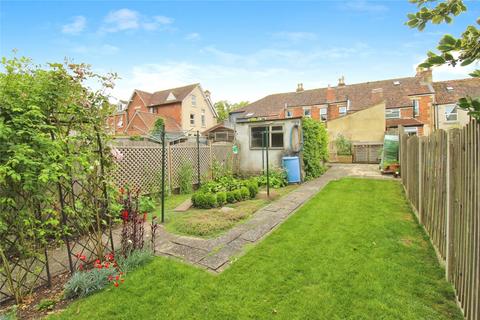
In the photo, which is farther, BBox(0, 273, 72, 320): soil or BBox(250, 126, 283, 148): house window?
BBox(250, 126, 283, 148): house window

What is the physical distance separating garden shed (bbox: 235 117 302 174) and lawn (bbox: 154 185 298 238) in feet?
11.3

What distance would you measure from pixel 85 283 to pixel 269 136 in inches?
348

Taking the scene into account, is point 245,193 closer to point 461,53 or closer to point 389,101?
point 461,53

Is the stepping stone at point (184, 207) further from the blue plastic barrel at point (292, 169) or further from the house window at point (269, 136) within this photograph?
the house window at point (269, 136)

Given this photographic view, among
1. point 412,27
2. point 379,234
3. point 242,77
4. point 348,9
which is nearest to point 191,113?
point 242,77

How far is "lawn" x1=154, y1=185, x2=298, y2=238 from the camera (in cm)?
467

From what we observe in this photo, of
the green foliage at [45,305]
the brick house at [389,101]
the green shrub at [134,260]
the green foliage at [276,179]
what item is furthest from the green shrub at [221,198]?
the brick house at [389,101]

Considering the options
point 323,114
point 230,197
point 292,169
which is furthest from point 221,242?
point 323,114

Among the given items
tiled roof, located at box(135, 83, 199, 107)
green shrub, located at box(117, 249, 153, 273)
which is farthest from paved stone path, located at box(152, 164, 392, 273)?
tiled roof, located at box(135, 83, 199, 107)

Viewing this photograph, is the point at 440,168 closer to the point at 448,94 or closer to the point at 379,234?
the point at 379,234

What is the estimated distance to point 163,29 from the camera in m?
9.09

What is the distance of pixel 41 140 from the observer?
249 centimetres

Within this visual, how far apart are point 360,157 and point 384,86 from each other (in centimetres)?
1457

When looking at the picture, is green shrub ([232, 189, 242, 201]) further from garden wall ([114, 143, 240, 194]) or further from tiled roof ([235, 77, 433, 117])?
tiled roof ([235, 77, 433, 117])
